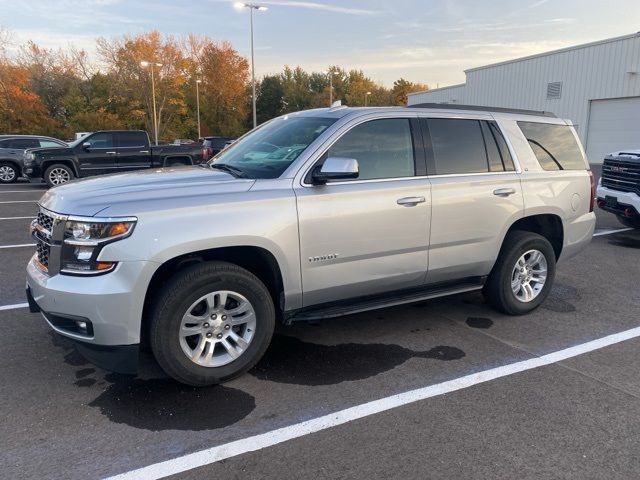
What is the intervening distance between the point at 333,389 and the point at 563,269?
4633 millimetres

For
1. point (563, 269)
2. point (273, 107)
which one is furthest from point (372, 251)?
point (273, 107)

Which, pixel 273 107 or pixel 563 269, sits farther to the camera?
pixel 273 107

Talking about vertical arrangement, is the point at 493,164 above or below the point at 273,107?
below

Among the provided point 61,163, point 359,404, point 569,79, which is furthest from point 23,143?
point 569,79

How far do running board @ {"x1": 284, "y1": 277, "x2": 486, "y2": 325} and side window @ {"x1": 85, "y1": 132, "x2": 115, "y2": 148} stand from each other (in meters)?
13.8

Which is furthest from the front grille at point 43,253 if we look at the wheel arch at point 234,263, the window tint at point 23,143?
the window tint at point 23,143

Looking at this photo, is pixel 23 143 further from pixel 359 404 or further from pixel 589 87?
pixel 589 87

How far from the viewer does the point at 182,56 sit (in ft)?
184

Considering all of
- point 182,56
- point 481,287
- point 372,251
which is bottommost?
point 481,287

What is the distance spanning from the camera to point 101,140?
1575 centimetres

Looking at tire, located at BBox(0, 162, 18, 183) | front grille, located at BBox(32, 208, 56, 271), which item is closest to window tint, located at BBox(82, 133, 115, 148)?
tire, located at BBox(0, 162, 18, 183)

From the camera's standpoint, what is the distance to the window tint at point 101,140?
1564 cm

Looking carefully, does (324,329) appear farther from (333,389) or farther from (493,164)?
(493,164)

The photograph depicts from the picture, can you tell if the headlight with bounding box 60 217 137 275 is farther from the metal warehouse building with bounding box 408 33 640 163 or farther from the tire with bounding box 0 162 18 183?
the metal warehouse building with bounding box 408 33 640 163
